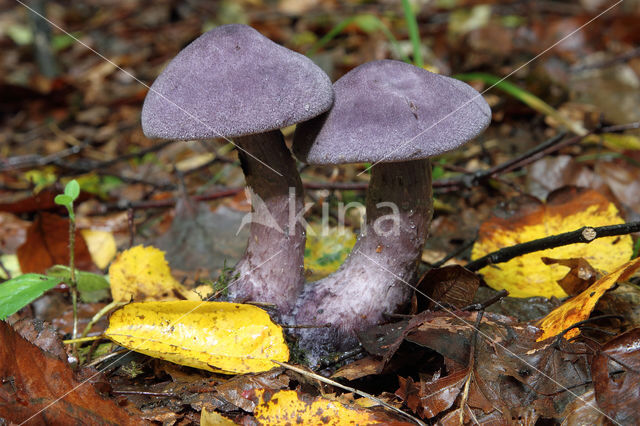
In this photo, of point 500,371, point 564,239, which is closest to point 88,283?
point 500,371

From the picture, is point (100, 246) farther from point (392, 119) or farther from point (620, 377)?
point (620, 377)

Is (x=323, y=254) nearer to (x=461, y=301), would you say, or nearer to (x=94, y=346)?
(x=461, y=301)

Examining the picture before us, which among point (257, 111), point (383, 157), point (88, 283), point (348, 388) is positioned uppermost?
point (257, 111)

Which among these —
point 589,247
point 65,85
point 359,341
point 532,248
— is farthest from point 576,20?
point 65,85

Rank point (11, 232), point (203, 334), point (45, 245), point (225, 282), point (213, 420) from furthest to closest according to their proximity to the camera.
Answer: point (11, 232) → point (45, 245) → point (225, 282) → point (203, 334) → point (213, 420)

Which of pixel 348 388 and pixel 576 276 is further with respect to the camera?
pixel 576 276

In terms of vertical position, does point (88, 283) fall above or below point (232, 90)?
below

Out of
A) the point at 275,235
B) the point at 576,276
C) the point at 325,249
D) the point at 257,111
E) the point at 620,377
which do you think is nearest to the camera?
the point at 620,377
